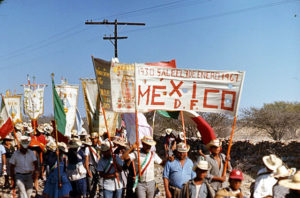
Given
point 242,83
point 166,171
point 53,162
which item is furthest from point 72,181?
point 242,83

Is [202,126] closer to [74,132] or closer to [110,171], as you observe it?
[110,171]

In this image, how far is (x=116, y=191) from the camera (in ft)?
23.9

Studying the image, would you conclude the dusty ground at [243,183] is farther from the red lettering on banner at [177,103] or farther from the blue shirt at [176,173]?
the red lettering on banner at [177,103]

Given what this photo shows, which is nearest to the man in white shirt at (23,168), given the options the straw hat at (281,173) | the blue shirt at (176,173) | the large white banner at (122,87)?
the large white banner at (122,87)

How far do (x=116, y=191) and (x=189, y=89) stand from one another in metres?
2.55

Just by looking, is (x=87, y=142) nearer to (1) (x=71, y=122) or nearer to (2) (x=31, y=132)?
(1) (x=71, y=122)

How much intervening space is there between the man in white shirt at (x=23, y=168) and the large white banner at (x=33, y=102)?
23.7 ft

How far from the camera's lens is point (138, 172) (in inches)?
270

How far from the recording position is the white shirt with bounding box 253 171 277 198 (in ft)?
17.1

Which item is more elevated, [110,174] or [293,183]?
[293,183]

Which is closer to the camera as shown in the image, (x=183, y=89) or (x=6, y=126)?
(x=183, y=89)

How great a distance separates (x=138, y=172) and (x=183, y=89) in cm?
180

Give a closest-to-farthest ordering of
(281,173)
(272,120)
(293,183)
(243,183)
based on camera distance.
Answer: (293,183)
(281,173)
(243,183)
(272,120)

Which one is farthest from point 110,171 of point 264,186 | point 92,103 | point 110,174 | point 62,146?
point 92,103
